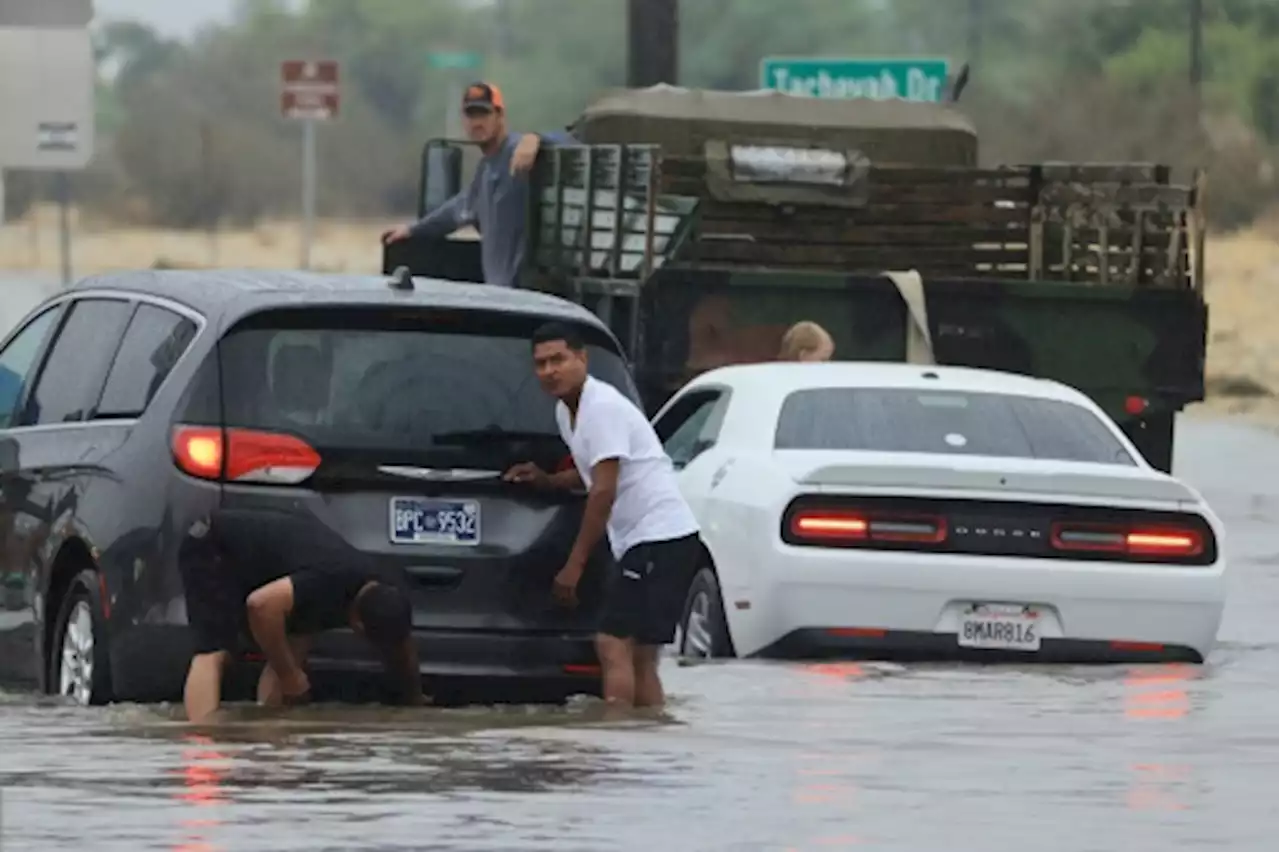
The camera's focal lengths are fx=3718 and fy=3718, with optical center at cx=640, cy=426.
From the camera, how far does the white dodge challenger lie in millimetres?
13711

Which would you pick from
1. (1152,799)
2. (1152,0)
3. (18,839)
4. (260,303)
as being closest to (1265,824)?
(1152,799)

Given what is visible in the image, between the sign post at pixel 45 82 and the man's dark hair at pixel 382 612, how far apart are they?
9.87 m

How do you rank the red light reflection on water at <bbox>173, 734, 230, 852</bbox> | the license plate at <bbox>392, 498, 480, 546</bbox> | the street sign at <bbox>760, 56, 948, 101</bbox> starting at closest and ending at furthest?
the red light reflection on water at <bbox>173, 734, 230, 852</bbox>
the license plate at <bbox>392, 498, 480, 546</bbox>
the street sign at <bbox>760, 56, 948, 101</bbox>

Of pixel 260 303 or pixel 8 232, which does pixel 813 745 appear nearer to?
pixel 260 303

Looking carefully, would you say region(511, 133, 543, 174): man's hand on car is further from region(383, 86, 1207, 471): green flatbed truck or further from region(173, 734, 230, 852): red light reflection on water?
region(173, 734, 230, 852): red light reflection on water

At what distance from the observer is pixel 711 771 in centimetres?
1019

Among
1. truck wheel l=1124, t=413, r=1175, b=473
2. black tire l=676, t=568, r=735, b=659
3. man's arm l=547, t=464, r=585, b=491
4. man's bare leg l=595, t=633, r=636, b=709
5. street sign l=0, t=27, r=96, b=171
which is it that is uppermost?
street sign l=0, t=27, r=96, b=171

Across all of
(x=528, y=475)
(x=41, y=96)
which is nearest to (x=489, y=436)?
(x=528, y=475)

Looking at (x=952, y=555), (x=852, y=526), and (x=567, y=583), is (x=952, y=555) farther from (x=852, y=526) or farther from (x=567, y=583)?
(x=567, y=583)

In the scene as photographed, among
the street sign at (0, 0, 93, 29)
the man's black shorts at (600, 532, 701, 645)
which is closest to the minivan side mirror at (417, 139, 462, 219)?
the street sign at (0, 0, 93, 29)

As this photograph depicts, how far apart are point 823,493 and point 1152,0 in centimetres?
8115

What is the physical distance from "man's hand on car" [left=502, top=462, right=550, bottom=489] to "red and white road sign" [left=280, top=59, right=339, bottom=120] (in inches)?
1069

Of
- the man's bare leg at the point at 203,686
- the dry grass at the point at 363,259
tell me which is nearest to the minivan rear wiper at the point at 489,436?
the man's bare leg at the point at 203,686

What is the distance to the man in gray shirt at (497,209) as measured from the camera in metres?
20.5
